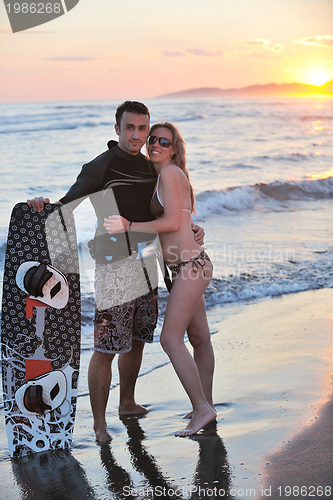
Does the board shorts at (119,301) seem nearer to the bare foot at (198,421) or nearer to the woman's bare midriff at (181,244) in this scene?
the woman's bare midriff at (181,244)

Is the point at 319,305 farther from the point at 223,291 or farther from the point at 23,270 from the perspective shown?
the point at 23,270

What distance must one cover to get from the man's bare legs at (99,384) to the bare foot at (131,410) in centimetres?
34

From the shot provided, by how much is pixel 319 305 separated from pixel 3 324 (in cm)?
352

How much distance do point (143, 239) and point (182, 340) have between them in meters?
0.68

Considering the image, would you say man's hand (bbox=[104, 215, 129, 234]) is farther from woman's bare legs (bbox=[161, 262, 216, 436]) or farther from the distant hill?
the distant hill

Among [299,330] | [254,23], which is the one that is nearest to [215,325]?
[299,330]

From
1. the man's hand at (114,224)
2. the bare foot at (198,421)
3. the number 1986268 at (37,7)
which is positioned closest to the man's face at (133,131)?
the man's hand at (114,224)

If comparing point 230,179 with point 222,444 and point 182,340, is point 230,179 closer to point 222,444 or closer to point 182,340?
A: point 182,340

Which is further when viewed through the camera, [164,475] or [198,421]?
[198,421]

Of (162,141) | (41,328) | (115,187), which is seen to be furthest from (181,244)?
(41,328)

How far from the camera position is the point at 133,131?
9.27 ft

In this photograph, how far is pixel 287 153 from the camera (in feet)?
68.4

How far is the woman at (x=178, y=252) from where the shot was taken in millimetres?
2688

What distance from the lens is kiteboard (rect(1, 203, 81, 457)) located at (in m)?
2.73
